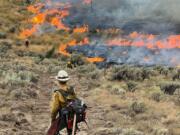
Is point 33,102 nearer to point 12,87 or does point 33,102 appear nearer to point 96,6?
point 12,87

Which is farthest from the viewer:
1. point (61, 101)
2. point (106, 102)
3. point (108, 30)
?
point (108, 30)

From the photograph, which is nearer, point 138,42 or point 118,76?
point 118,76

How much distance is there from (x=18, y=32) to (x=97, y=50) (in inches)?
656

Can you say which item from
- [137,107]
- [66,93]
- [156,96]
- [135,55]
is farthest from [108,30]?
[66,93]

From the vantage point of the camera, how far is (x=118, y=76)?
27938 mm

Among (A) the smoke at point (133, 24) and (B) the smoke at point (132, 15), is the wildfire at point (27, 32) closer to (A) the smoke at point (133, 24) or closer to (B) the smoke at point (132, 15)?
(A) the smoke at point (133, 24)

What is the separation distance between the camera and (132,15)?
56406mm

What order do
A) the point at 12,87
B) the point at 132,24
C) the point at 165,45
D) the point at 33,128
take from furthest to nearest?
the point at 132,24, the point at 165,45, the point at 12,87, the point at 33,128

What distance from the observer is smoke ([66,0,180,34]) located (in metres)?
50.6

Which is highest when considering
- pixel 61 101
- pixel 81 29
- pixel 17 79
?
pixel 61 101

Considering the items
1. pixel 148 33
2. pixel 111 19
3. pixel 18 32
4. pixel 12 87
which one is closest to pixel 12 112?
pixel 12 87

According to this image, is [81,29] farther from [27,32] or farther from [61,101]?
[61,101]

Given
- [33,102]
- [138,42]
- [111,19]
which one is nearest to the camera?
[33,102]

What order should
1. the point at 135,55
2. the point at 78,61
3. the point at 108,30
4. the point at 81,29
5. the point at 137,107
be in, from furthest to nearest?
the point at 81,29, the point at 108,30, the point at 135,55, the point at 78,61, the point at 137,107
